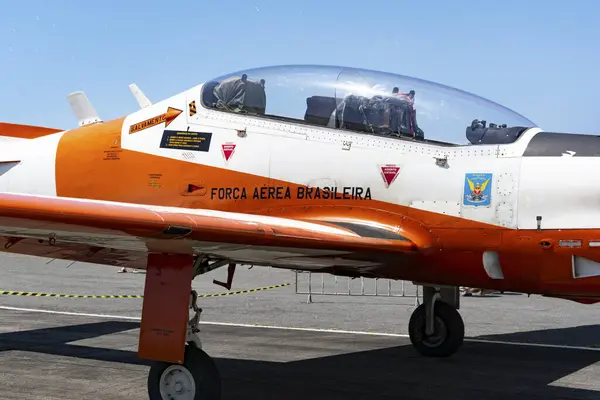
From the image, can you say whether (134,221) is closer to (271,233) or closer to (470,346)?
(271,233)

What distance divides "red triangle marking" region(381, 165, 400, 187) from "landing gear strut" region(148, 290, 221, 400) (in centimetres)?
222

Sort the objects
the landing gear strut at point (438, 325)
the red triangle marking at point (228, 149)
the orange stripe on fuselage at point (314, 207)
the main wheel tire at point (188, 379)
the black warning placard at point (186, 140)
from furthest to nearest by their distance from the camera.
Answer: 1. the landing gear strut at point (438, 325)
2. the black warning placard at point (186, 140)
3. the red triangle marking at point (228, 149)
4. the main wheel tire at point (188, 379)
5. the orange stripe on fuselage at point (314, 207)

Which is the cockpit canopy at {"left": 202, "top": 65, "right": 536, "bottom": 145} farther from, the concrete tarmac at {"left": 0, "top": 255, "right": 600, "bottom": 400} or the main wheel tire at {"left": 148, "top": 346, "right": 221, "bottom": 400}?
the concrete tarmac at {"left": 0, "top": 255, "right": 600, "bottom": 400}

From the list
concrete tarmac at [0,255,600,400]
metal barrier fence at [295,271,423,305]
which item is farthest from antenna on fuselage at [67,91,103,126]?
metal barrier fence at [295,271,423,305]

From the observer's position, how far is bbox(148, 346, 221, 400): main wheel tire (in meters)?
6.38

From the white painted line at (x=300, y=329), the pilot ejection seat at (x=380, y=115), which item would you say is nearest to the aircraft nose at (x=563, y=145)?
the pilot ejection seat at (x=380, y=115)

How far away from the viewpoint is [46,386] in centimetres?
763

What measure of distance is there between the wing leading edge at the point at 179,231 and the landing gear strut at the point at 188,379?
952 millimetres

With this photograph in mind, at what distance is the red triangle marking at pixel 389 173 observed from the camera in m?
6.78

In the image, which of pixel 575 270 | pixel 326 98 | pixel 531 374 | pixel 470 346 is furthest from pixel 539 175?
pixel 470 346

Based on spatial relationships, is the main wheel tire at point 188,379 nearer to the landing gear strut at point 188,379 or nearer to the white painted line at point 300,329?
the landing gear strut at point 188,379

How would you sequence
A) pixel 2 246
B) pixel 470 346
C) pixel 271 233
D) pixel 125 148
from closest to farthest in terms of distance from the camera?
pixel 271 233
pixel 2 246
pixel 125 148
pixel 470 346

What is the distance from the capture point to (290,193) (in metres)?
7.12

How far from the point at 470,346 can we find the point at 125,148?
232 inches
